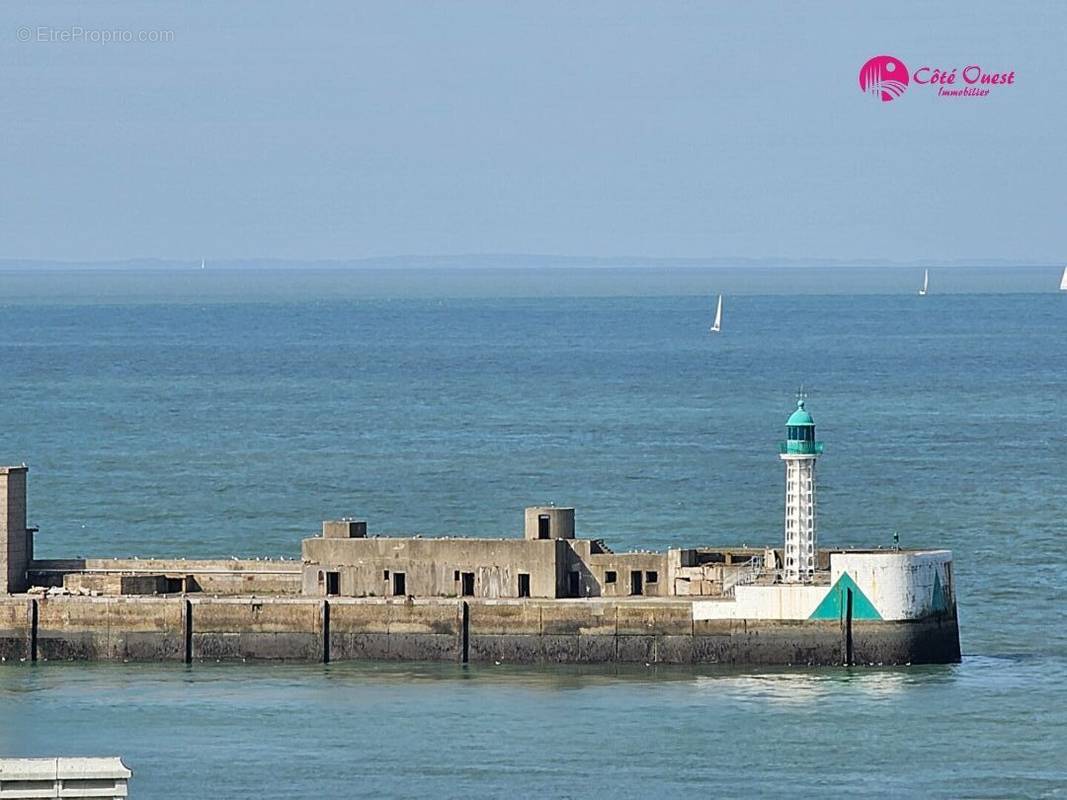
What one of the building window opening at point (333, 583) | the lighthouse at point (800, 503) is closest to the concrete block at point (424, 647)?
the building window opening at point (333, 583)

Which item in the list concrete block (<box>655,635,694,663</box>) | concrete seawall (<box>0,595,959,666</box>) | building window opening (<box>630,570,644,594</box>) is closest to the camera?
concrete seawall (<box>0,595,959,666</box>)

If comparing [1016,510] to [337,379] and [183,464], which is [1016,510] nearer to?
[183,464]

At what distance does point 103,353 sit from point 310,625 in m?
140

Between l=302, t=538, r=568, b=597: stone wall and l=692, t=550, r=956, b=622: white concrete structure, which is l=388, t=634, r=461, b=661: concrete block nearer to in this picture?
l=302, t=538, r=568, b=597: stone wall

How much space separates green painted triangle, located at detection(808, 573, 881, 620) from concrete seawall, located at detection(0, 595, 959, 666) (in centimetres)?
14

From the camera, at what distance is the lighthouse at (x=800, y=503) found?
53094 mm

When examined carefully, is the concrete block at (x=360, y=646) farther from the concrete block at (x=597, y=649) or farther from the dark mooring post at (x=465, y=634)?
the concrete block at (x=597, y=649)

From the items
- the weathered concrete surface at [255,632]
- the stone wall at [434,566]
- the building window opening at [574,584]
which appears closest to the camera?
the weathered concrete surface at [255,632]

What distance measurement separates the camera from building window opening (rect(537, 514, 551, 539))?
55594 millimetres

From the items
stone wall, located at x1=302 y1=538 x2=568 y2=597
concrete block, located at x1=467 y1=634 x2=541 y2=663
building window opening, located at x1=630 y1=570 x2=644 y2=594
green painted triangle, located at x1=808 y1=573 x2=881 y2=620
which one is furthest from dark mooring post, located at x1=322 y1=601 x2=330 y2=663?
green painted triangle, located at x1=808 y1=573 x2=881 y2=620

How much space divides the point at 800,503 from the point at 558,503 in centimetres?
3287

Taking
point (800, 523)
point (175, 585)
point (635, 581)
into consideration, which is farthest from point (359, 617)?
point (800, 523)

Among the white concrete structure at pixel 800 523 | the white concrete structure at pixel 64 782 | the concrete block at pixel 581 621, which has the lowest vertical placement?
the white concrete structure at pixel 64 782

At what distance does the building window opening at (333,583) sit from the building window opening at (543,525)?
153 inches
